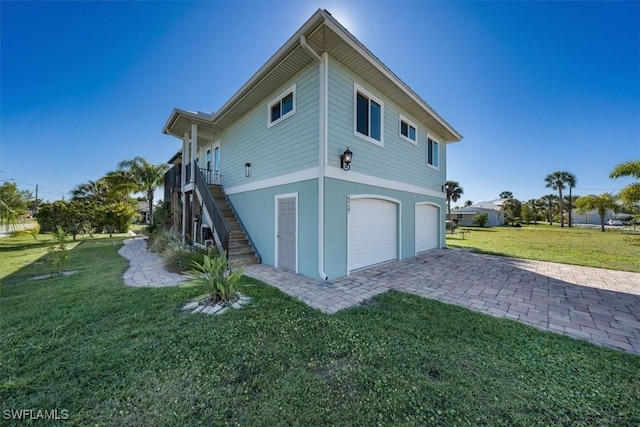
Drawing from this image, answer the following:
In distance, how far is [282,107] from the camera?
7074 mm

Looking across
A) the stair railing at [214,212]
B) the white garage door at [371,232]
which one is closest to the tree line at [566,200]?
the white garage door at [371,232]

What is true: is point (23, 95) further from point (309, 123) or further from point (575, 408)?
point (575, 408)

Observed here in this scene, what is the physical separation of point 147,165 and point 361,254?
65.8ft

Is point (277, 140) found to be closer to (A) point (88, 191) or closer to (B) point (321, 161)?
(B) point (321, 161)

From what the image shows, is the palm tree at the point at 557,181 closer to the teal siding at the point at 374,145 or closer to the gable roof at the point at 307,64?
the teal siding at the point at 374,145

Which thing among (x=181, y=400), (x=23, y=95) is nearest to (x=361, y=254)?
(x=181, y=400)

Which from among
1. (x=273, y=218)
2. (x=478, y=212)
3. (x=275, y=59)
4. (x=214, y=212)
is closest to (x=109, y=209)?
(x=214, y=212)

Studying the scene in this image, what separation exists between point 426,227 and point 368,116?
19.8 feet

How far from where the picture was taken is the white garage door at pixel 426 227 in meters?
9.78

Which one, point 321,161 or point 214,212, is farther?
point 214,212

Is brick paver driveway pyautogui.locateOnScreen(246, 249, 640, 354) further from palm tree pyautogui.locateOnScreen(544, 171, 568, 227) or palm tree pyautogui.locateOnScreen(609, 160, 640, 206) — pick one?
palm tree pyautogui.locateOnScreen(544, 171, 568, 227)

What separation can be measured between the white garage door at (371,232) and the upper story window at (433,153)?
3.96m

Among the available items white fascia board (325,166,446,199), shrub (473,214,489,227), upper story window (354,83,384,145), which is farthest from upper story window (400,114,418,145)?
shrub (473,214,489,227)

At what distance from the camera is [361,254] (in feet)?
22.5
